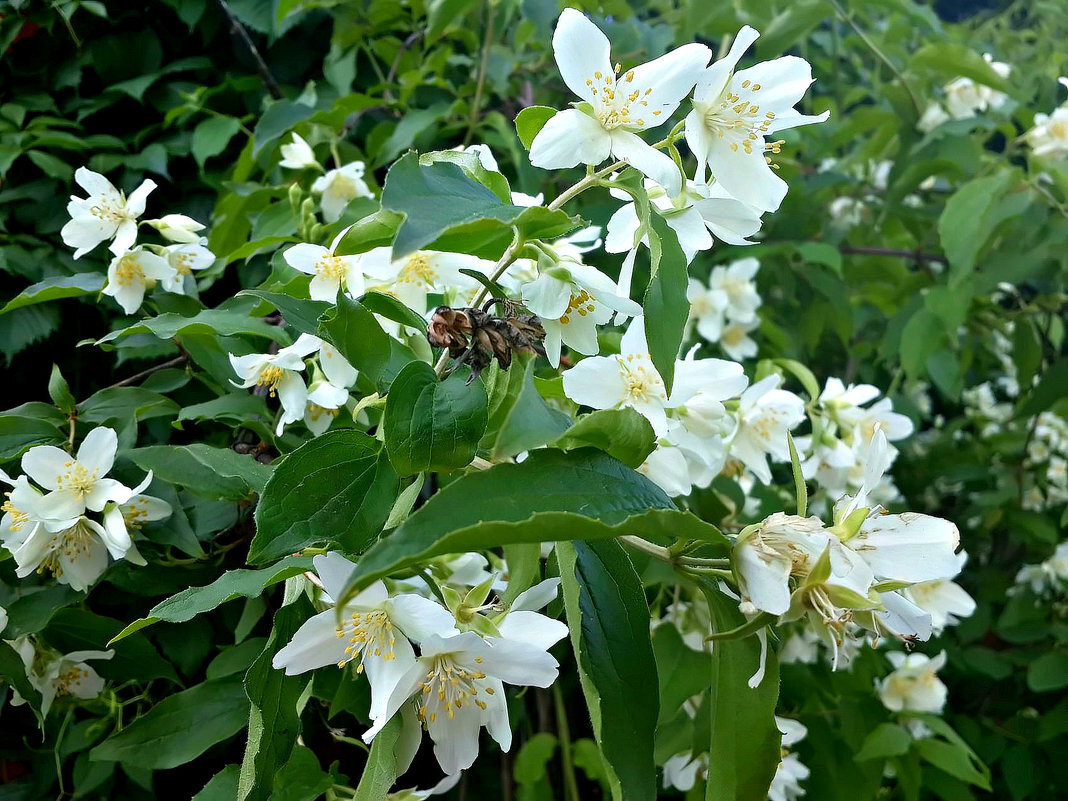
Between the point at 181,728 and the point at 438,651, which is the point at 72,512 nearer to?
the point at 181,728

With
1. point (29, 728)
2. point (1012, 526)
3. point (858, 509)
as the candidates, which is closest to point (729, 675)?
point (858, 509)

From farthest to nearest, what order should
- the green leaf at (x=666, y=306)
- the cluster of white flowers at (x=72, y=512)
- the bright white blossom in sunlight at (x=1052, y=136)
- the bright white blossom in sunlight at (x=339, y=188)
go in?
the bright white blossom in sunlight at (x=1052, y=136)
the bright white blossom in sunlight at (x=339, y=188)
the cluster of white flowers at (x=72, y=512)
the green leaf at (x=666, y=306)

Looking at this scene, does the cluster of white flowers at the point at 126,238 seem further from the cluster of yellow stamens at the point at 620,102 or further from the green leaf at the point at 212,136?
the cluster of yellow stamens at the point at 620,102

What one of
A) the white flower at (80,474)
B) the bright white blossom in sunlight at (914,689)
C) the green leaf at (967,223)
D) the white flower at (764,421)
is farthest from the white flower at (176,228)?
the bright white blossom in sunlight at (914,689)

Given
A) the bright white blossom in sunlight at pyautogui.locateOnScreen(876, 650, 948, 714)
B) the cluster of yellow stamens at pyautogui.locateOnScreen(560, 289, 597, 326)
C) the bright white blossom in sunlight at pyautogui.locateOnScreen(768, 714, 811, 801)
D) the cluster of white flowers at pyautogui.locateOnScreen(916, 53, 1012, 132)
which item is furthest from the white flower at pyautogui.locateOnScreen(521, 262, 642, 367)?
the cluster of white flowers at pyautogui.locateOnScreen(916, 53, 1012, 132)

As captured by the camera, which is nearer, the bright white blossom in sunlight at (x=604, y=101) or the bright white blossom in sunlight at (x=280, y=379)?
the bright white blossom in sunlight at (x=604, y=101)

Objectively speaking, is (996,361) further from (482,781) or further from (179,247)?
(179,247)
